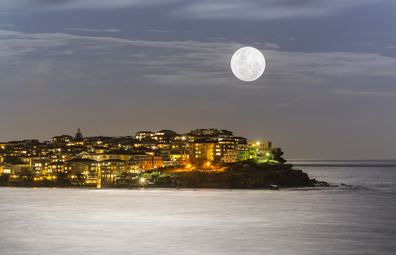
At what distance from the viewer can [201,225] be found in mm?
40531

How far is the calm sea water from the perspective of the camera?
3062 centimetres

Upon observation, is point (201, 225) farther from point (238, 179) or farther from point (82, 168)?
point (82, 168)

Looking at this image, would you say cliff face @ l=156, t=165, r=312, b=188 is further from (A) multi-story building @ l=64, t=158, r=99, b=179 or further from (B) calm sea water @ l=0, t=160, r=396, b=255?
(A) multi-story building @ l=64, t=158, r=99, b=179

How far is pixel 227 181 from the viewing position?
81.2 meters

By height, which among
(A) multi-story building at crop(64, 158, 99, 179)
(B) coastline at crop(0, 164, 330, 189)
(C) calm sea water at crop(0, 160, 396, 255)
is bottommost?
(C) calm sea water at crop(0, 160, 396, 255)

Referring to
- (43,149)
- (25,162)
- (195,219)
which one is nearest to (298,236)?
(195,219)

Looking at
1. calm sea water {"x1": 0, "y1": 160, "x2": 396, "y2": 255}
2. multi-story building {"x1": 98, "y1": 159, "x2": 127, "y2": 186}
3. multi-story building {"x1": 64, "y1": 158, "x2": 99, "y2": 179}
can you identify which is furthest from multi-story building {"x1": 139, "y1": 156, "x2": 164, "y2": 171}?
calm sea water {"x1": 0, "y1": 160, "x2": 396, "y2": 255}

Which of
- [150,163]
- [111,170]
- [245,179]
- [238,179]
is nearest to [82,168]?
[111,170]

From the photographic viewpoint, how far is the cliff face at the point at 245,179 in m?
80.8

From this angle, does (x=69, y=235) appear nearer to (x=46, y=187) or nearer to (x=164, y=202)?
(x=164, y=202)

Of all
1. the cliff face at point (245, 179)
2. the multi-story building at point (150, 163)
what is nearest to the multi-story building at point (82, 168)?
the multi-story building at point (150, 163)

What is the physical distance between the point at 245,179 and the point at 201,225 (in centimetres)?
4122

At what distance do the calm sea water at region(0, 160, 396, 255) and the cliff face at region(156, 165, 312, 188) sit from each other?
16344mm

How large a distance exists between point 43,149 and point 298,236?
108936 millimetres
